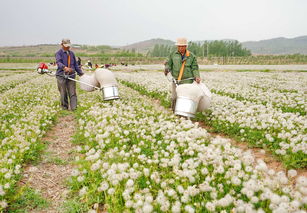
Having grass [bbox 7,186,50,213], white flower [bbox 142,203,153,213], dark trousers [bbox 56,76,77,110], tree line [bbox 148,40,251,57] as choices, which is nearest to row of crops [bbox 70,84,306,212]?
white flower [bbox 142,203,153,213]

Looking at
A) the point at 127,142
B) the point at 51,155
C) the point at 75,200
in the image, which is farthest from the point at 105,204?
the point at 51,155

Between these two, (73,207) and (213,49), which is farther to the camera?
(213,49)

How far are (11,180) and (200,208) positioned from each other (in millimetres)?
3456

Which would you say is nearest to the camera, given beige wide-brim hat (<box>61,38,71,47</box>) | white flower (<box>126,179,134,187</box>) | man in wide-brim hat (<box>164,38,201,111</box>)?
white flower (<box>126,179,134,187</box>)

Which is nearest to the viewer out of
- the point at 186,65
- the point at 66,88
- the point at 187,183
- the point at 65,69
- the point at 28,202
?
the point at 187,183

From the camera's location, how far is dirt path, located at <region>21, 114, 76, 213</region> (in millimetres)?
4633

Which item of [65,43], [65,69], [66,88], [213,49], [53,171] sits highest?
[213,49]

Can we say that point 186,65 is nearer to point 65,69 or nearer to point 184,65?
point 184,65

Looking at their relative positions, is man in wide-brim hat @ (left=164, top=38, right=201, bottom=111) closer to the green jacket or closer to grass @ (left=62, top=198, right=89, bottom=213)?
the green jacket

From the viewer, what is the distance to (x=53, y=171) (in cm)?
566

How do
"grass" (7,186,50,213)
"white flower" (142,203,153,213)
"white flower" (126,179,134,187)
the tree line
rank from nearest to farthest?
1. "white flower" (142,203,153,213)
2. "white flower" (126,179,134,187)
3. "grass" (7,186,50,213)
4. the tree line

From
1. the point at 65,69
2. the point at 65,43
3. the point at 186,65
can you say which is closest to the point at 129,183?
the point at 186,65

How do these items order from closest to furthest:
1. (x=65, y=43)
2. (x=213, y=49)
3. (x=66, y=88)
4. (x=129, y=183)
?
(x=129, y=183), (x=65, y=43), (x=66, y=88), (x=213, y=49)

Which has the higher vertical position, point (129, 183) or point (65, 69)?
point (65, 69)
